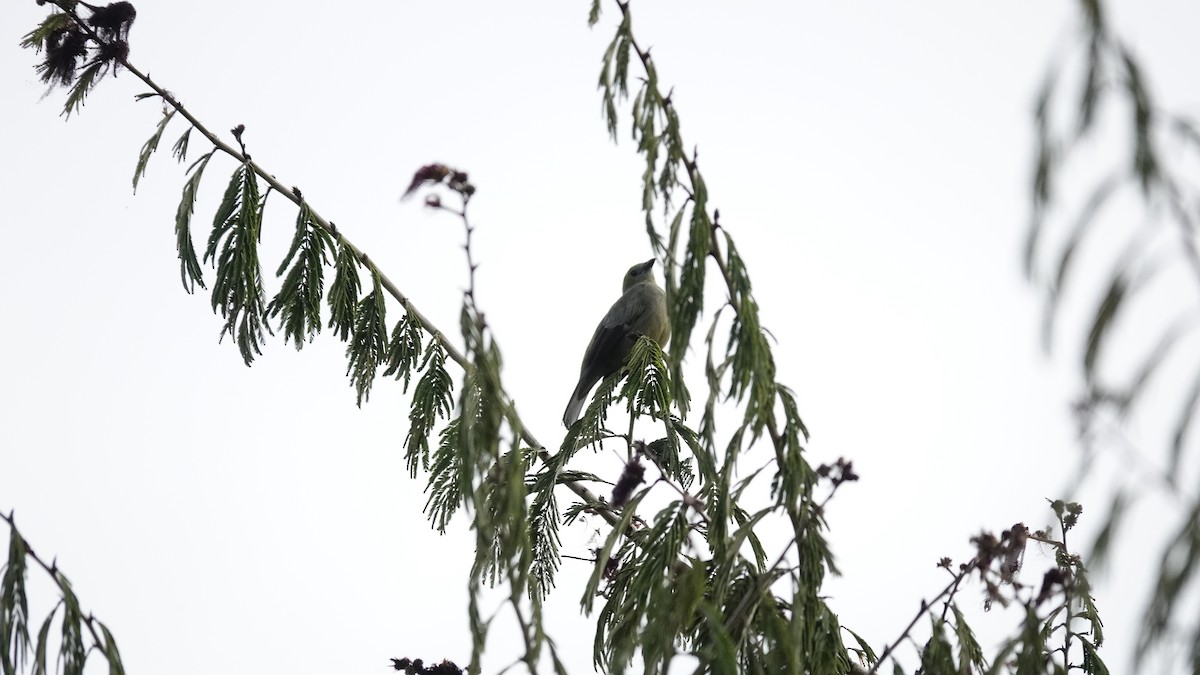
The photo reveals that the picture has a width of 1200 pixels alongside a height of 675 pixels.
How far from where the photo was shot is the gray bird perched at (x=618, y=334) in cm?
802

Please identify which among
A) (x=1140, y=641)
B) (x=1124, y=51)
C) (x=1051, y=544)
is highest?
(x=1051, y=544)

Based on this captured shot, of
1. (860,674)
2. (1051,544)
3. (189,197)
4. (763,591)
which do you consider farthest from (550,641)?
(189,197)

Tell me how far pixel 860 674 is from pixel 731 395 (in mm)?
711

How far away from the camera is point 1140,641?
1648 millimetres

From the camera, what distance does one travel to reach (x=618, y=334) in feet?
26.6

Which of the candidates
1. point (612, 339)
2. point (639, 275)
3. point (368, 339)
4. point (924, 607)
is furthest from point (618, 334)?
point (924, 607)

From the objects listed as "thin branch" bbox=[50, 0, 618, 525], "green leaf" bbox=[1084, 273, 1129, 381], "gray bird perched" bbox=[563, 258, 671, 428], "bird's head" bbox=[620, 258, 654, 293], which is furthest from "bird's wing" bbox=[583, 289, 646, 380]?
"green leaf" bbox=[1084, 273, 1129, 381]

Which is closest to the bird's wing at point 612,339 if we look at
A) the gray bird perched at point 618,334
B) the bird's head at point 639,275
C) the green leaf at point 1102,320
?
the gray bird perched at point 618,334

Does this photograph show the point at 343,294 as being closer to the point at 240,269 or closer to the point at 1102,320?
the point at 240,269

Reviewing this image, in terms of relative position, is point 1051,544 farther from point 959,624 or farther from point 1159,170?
point 1159,170

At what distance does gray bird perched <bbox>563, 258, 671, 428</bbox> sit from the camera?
802 cm

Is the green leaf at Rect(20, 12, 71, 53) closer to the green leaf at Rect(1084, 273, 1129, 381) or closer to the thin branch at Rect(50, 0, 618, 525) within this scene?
the thin branch at Rect(50, 0, 618, 525)

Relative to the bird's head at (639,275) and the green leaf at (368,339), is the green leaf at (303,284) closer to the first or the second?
the green leaf at (368,339)

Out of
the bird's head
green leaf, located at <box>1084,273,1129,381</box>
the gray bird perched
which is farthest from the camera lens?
the bird's head
